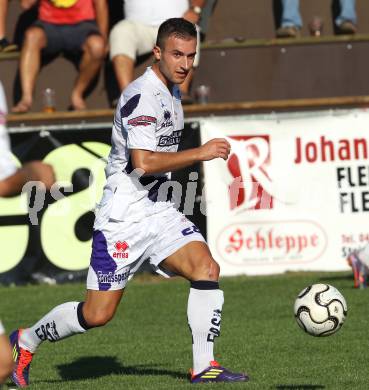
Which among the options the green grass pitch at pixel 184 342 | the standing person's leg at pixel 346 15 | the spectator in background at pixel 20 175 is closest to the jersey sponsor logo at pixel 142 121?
the green grass pitch at pixel 184 342

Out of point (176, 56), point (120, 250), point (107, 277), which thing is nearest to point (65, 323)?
point (107, 277)

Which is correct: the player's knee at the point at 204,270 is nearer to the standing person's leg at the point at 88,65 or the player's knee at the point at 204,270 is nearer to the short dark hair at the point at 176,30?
the short dark hair at the point at 176,30

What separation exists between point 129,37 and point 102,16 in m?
0.65

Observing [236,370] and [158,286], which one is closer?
[236,370]

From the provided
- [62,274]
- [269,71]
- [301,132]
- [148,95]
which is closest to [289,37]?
[269,71]

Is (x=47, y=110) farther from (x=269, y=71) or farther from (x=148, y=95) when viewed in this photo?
(x=148, y=95)

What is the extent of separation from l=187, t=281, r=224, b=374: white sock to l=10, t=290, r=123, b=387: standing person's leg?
20.1 inches

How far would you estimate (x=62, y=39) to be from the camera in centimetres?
1458

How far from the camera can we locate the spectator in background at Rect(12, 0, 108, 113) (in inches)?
569

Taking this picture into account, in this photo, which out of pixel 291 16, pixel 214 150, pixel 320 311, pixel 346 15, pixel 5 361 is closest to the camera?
pixel 5 361

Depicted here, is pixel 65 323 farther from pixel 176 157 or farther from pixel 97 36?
pixel 97 36

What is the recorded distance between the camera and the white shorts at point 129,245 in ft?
26.1

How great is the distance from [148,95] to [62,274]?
6472 millimetres

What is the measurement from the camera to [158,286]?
13.7m
